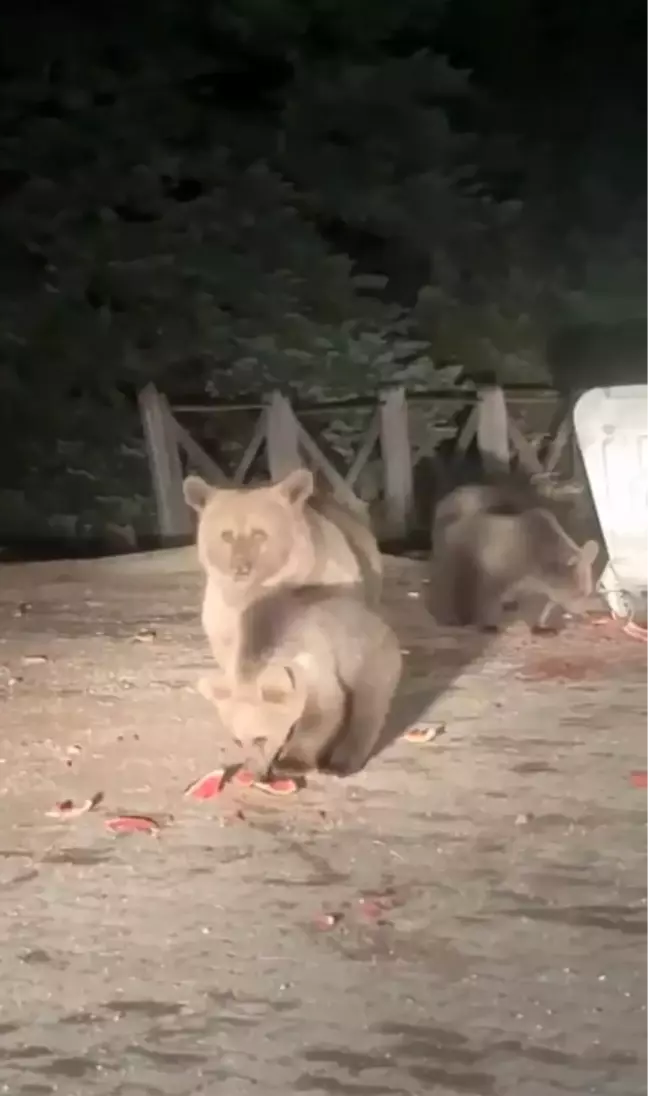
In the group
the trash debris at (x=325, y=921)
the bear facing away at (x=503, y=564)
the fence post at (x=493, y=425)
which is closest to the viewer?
the trash debris at (x=325, y=921)

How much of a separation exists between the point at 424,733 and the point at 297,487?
30 cm

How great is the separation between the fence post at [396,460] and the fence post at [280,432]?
138mm

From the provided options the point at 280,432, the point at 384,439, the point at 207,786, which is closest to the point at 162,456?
the point at 280,432

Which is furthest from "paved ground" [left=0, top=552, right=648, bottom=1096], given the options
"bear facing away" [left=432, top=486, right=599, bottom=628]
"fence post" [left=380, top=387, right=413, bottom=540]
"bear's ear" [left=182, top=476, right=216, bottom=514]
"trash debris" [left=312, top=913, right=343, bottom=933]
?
"fence post" [left=380, top=387, right=413, bottom=540]

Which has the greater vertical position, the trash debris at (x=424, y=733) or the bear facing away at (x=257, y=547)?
the bear facing away at (x=257, y=547)

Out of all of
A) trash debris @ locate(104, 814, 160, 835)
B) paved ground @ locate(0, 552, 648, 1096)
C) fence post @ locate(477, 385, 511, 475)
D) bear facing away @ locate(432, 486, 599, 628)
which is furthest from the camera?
fence post @ locate(477, 385, 511, 475)

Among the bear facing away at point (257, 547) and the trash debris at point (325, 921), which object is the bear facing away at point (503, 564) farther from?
the trash debris at point (325, 921)

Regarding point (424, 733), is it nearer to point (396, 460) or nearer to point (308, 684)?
point (308, 684)

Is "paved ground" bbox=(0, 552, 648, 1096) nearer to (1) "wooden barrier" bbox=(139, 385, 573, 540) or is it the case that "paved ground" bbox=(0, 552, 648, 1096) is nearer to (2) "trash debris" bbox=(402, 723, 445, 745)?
(2) "trash debris" bbox=(402, 723, 445, 745)

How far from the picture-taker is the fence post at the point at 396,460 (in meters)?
1.76

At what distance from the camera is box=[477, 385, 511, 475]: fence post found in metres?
1.74

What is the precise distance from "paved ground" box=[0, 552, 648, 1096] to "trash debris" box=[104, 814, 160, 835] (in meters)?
0.01

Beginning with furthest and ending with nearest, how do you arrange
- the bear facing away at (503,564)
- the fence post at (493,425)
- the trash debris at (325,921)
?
1. the fence post at (493,425)
2. the bear facing away at (503,564)
3. the trash debris at (325,921)

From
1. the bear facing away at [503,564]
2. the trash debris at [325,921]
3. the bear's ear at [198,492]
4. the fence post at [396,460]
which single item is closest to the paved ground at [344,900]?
the trash debris at [325,921]
